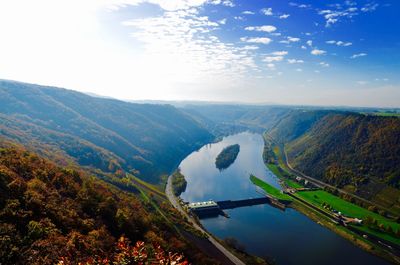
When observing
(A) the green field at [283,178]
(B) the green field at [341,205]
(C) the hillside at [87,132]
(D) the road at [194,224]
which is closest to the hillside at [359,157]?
(B) the green field at [341,205]

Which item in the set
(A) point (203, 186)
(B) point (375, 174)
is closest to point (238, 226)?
(A) point (203, 186)

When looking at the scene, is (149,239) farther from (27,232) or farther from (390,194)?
(390,194)

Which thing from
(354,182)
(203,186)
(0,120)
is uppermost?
(0,120)

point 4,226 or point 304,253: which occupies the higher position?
point 4,226

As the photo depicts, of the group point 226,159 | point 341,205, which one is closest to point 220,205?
point 341,205

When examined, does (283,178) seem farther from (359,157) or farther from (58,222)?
(58,222)

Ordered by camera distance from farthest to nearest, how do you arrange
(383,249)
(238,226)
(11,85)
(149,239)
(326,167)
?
1. (11,85)
2. (326,167)
3. (238,226)
4. (383,249)
5. (149,239)
